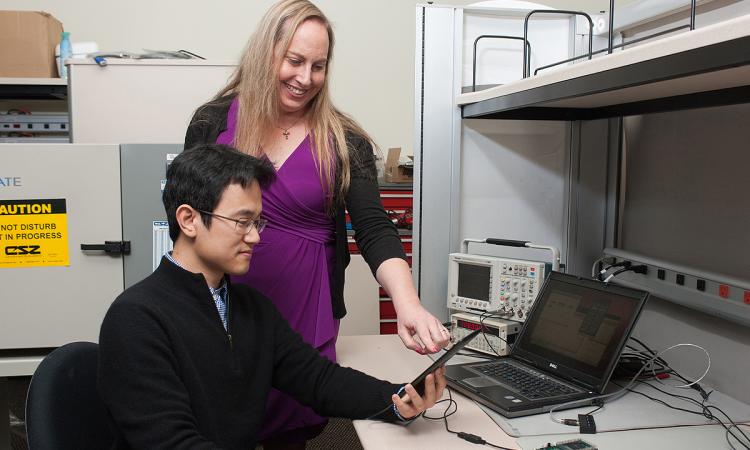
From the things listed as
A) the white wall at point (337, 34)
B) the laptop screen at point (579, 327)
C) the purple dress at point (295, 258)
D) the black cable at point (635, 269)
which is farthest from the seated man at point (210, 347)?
the white wall at point (337, 34)

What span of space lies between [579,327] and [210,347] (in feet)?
2.77

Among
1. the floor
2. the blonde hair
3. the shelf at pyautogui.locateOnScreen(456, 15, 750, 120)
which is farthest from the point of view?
the floor

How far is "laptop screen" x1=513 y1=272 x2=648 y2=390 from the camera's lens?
1.34 meters

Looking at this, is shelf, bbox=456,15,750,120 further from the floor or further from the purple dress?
the floor

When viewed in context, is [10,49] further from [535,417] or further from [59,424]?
[535,417]

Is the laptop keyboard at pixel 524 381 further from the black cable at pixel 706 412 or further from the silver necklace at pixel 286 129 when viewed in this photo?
the silver necklace at pixel 286 129

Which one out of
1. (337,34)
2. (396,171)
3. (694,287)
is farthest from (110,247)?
(337,34)

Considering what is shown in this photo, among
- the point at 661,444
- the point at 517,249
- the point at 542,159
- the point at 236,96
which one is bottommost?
the point at 661,444

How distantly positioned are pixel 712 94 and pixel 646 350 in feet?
2.28

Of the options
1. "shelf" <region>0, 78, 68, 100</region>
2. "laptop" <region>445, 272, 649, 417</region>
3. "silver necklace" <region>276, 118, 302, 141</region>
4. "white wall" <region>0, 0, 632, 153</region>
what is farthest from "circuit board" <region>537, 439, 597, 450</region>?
"white wall" <region>0, 0, 632, 153</region>

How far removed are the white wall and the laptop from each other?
2.27 metres

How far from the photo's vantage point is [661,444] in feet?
3.67

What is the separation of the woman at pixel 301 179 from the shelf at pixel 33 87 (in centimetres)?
151

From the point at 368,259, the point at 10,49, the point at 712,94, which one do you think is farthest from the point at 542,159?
the point at 10,49
